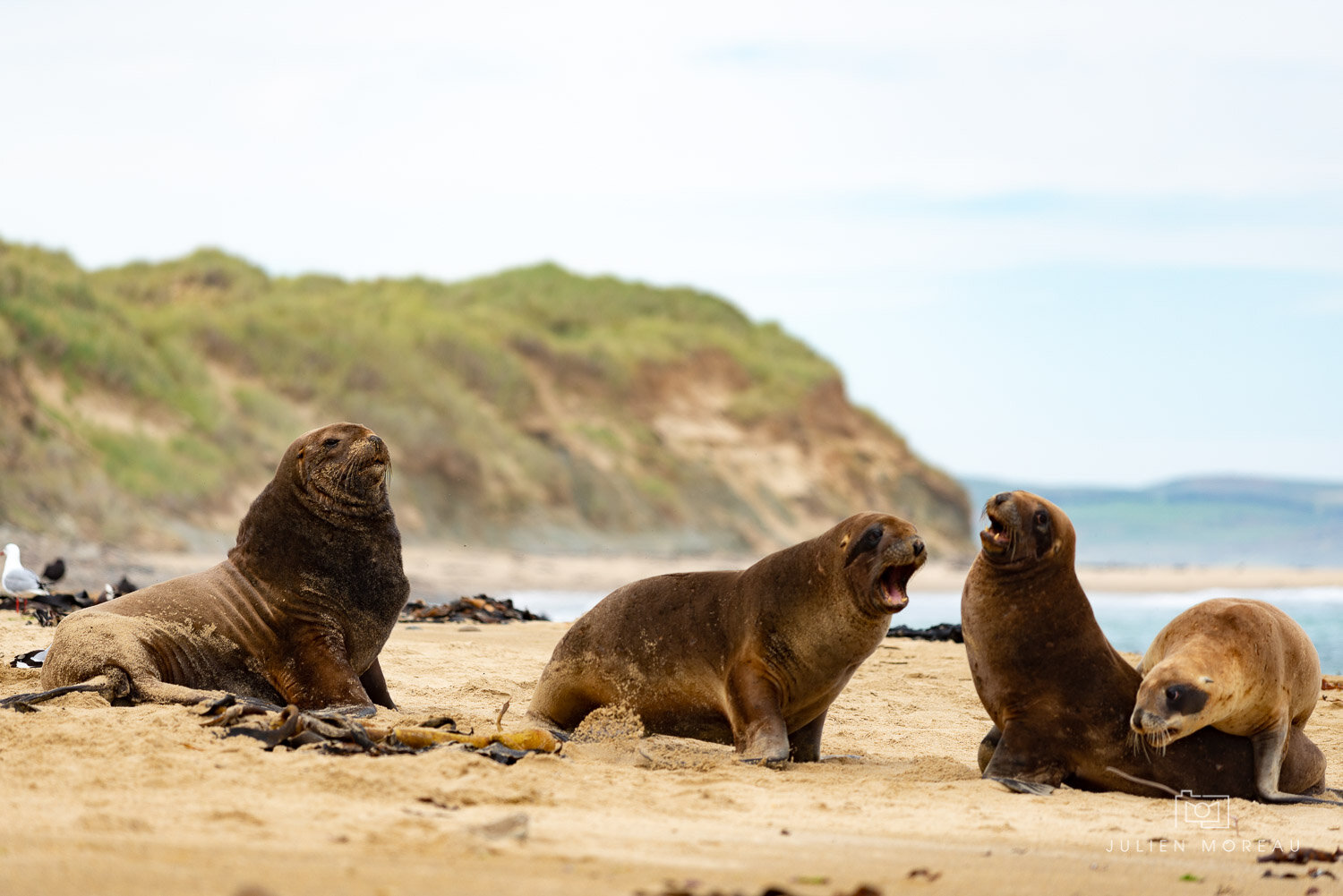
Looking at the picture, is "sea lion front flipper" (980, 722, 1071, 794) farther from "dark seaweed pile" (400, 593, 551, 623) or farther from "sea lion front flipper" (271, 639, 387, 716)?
"dark seaweed pile" (400, 593, 551, 623)

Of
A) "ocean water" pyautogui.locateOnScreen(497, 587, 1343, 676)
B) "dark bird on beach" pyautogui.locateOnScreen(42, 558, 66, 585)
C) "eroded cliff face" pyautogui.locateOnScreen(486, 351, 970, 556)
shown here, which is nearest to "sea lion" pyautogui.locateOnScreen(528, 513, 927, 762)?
"dark bird on beach" pyautogui.locateOnScreen(42, 558, 66, 585)

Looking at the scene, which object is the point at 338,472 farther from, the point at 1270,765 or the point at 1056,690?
the point at 1270,765

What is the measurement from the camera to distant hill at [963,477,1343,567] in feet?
278

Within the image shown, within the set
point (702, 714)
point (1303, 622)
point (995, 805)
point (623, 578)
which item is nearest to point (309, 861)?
point (995, 805)

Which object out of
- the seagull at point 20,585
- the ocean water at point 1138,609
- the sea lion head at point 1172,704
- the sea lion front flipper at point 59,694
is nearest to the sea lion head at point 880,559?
Answer: the sea lion head at point 1172,704

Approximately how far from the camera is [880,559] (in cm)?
615

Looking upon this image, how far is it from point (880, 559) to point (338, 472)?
267cm

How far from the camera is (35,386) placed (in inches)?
957

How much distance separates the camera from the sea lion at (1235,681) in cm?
565

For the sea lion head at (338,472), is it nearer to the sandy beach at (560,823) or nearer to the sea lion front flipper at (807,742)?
the sandy beach at (560,823)

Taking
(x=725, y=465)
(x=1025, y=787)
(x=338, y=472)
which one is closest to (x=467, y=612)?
(x=338, y=472)

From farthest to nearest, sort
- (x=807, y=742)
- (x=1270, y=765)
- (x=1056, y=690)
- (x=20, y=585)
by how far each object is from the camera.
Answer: (x=20, y=585)
(x=807, y=742)
(x=1056, y=690)
(x=1270, y=765)

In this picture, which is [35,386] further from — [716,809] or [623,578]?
[716,809]

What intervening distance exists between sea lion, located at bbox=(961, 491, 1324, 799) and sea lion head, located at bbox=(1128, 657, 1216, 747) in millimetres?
205
